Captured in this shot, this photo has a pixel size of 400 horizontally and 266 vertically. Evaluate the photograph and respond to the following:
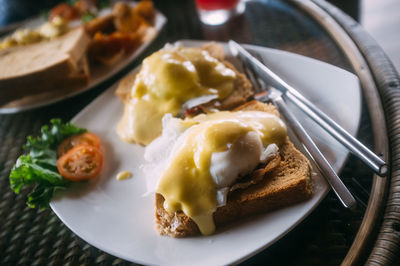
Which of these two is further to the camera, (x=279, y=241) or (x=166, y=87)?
(x=166, y=87)

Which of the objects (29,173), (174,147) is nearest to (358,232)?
(174,147)

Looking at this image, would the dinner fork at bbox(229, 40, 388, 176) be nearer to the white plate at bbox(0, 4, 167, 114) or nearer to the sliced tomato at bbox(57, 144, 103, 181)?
the white plate at bbox(0, 4, 167, 114)

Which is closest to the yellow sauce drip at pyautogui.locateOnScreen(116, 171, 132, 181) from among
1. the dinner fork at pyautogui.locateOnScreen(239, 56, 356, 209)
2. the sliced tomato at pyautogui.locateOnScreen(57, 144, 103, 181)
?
the sliced tomato at pyautogui.locateOnScreen(57, 144, 103, 181)

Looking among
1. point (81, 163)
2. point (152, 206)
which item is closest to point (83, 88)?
point (81, 163)

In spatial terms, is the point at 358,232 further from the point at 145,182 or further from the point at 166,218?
the point at 145,182

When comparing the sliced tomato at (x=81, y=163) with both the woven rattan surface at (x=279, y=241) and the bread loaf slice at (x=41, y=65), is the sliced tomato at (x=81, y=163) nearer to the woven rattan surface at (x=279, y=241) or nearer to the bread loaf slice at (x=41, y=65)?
the woven rattan surface at (x=279, y=241)

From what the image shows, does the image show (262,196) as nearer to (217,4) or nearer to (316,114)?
(316,114)
